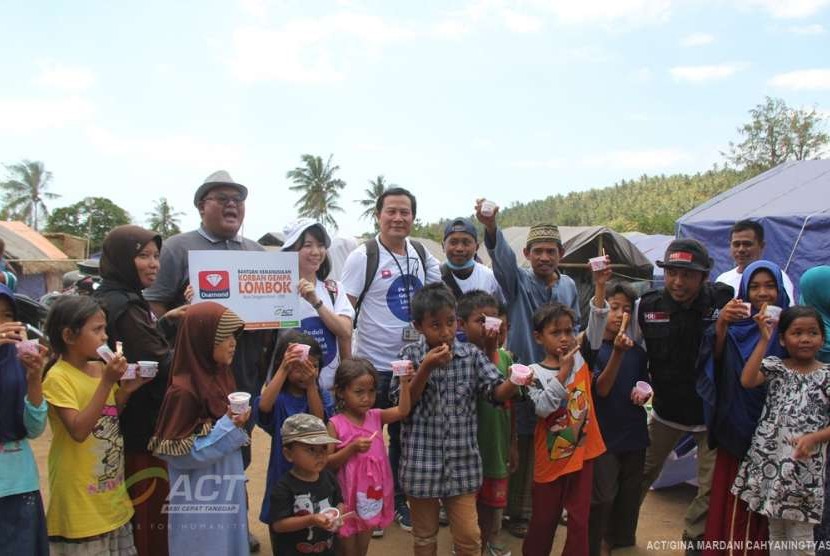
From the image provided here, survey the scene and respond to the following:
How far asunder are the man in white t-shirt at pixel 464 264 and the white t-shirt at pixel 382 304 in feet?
1.35

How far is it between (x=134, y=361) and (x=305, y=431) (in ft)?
3.55

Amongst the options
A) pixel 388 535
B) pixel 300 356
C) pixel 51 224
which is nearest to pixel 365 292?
pixel 300 356

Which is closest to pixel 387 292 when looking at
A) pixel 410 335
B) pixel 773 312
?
pixel 410 335

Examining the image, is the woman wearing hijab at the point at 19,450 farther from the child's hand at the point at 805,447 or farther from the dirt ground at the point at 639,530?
the child's hand at the point at 805,447

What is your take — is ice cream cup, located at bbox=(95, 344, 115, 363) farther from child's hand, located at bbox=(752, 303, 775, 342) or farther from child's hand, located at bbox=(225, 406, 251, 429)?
child's hand, located at bbox=(752, 303, 775, 342)

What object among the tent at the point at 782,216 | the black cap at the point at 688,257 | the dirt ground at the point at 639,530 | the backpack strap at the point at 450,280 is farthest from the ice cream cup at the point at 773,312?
the tent at the point at 782,216

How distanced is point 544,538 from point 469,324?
1388 mm

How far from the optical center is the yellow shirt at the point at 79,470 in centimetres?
286

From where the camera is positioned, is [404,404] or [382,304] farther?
[382,304]

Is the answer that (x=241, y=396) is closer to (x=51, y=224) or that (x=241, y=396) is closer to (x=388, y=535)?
(x=388, y=535)

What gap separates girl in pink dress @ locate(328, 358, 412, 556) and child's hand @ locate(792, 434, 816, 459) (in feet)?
7.09

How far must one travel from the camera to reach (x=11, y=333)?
2625mm

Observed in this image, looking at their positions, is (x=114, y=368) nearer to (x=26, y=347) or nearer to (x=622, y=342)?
(x=26, y=347)

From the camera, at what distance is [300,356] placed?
3.14 meters
